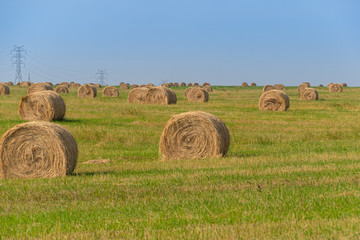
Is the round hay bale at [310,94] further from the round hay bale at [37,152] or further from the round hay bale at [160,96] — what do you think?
the round hay bale at [37,152]

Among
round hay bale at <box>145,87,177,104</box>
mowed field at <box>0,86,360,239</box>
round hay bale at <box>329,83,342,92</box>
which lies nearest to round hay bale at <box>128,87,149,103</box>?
round hay bale at <box>145,87,177,104</box>

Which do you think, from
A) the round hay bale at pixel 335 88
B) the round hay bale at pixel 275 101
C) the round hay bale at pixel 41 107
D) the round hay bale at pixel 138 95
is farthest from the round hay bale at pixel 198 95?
the round hay bale at pixel 335 88

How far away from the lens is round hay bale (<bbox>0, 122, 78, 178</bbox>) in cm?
1258

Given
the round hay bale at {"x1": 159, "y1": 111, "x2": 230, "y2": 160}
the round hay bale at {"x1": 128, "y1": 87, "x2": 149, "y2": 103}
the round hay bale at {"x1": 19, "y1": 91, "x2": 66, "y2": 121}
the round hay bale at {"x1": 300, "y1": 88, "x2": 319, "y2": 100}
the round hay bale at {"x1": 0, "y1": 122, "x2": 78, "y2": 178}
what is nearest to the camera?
the round hay bale at {"x1": 0, "y1": 122, "x2": 78, "y2": 178}

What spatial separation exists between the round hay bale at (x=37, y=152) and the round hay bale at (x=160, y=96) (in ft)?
81.9

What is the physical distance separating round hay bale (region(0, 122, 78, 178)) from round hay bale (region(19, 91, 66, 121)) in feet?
38.4

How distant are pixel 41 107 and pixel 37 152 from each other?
12437 millimetres

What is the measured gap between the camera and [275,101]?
109ft

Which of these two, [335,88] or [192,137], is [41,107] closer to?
[192,137]

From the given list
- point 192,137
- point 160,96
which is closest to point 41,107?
point 192,137

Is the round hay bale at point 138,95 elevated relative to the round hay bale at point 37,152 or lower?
elevated

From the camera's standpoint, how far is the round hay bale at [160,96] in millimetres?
38062

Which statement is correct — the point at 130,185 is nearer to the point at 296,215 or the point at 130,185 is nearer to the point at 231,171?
the point at 231,171

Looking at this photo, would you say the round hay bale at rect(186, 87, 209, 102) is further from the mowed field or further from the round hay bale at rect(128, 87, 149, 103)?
the mowed field
